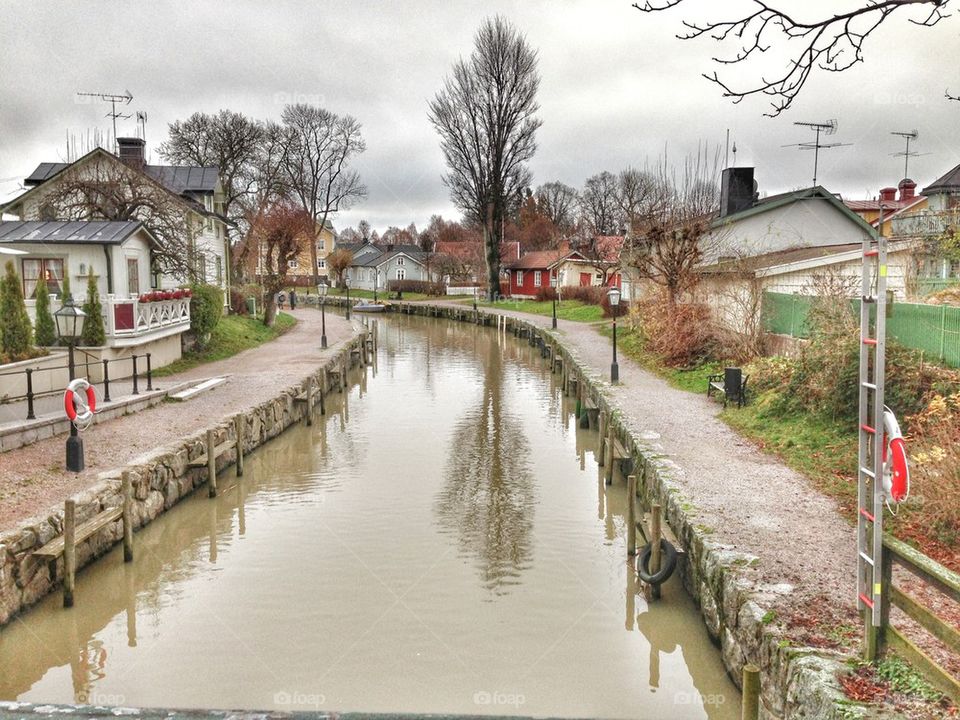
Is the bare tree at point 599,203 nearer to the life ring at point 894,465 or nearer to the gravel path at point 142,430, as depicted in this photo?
the gravel path at point 142,430

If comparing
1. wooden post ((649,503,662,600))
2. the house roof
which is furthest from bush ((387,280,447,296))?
wooden post ((649,503,662,600))

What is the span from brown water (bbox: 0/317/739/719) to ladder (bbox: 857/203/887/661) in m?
2.16

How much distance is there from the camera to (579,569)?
10.8m

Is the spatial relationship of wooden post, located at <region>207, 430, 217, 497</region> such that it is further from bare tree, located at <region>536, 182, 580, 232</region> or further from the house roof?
bare tree, located at <region>536, 182, 580, 232</region>

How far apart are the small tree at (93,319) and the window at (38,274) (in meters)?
2.61

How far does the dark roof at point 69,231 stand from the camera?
21.7 meters

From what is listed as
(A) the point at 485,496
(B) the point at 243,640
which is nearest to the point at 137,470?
(B) the point at 243,640

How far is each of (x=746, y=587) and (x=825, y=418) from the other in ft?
22.6

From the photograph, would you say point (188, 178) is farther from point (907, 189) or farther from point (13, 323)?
point (907, 189)

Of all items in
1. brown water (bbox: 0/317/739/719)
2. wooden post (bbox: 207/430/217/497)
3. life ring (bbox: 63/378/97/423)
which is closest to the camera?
brown water (bbox: 0/317/739/719)

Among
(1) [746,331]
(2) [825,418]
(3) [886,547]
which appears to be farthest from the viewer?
(1) [746,331]

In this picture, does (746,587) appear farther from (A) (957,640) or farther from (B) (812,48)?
(B) (812,48)

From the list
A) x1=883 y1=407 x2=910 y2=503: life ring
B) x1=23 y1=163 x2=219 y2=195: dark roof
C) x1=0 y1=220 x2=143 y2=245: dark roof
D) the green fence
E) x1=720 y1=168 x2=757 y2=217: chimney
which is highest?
x1=23 y1=163 x2=219 y2=195: dark roof

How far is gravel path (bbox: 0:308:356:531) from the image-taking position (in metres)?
10.5
